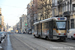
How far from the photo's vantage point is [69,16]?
41.7 metres

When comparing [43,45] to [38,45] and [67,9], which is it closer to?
[38,45]

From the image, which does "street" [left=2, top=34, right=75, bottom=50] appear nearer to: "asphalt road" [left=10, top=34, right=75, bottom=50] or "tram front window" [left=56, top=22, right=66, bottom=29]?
"asphalt road" [left=10, top=34, right=75, bottom=50]

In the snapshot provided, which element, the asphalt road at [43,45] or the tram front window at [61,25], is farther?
the tram front window at [61,25]

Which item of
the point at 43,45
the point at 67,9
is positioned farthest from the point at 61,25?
the point at 67,9

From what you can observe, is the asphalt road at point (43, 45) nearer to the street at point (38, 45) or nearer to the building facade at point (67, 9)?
the street at point (38, 45)

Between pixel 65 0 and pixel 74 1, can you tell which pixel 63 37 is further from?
pixel 65 0

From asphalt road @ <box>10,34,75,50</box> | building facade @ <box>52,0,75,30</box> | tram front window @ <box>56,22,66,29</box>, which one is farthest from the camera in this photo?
building facade @ <box>52,0,75,30</box>

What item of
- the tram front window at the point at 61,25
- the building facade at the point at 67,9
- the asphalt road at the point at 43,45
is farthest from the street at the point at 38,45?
the building facade at the point at 67,9

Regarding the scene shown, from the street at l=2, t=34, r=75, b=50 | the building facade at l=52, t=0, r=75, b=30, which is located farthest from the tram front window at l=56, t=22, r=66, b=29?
the building facade at l=52, t=0, r=75, b=30

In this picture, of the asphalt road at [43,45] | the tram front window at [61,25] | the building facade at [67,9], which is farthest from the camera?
the building facade at [67,9]

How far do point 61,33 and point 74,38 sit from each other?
6.66 m

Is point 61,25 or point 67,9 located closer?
point 61,25

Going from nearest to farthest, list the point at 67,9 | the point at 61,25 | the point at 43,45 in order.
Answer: the point at 43,45
the point at 61,25
the point at 67,9

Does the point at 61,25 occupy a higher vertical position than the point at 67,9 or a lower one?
lower
